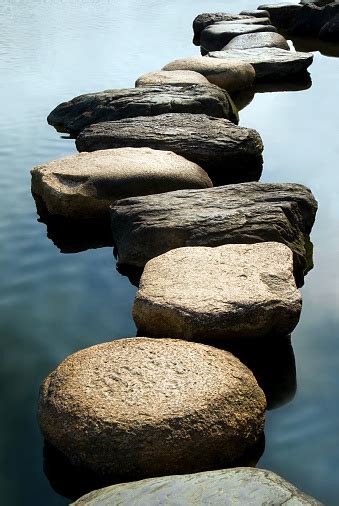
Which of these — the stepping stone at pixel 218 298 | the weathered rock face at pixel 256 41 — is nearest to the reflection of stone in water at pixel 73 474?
the stepping stone at pixel 218 298

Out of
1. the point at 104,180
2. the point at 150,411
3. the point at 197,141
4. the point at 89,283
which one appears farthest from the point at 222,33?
the point at 150,411

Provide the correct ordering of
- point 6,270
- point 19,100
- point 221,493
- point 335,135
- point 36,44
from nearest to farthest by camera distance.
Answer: point 221,493, point 6,270, point 335,135, point 19,100, point 36,44

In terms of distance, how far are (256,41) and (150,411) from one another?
864 cm

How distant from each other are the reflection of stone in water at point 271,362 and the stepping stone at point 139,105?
3.43 metres

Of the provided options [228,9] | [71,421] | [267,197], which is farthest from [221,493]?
[228,9]

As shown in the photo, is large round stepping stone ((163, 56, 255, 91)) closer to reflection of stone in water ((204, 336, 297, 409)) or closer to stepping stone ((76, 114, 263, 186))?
stepping stone ((76, 114, 263, 186))

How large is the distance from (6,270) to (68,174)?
0.85 metres

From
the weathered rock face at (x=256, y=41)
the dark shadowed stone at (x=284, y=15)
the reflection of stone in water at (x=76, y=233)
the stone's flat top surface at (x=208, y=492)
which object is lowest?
the dark shadowed stone at (x=284, y=15)

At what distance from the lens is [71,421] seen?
2709mm

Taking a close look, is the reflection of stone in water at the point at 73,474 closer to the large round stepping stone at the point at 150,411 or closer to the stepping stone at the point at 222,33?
the large round stepping stone at the point at 150,411

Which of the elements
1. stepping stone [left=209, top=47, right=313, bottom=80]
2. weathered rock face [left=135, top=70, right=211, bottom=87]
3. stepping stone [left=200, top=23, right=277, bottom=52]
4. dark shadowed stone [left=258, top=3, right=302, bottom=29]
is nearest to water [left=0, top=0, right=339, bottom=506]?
stepping stone [left=209, top=47, right=313, bottom=80]

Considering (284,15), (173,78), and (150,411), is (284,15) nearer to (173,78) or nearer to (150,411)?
(173,78)

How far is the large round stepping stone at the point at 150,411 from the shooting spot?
263 cm

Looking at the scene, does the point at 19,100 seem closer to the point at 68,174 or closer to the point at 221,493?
the point at 68,174
